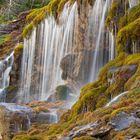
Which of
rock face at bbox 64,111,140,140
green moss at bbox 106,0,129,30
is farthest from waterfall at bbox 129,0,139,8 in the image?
rock face at bbox 64,111,140,140

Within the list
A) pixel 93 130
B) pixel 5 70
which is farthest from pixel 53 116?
pixel 5 70

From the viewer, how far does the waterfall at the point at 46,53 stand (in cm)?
2456

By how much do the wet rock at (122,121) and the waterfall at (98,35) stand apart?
37.7 feet

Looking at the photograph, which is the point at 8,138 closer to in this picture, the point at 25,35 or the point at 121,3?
the point at 121,3

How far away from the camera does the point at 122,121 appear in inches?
354

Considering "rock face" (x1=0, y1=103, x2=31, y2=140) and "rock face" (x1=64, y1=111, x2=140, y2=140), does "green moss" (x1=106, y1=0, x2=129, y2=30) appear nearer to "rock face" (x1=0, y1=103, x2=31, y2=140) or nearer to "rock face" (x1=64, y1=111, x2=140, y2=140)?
"rock face" (x1=0, y1=103, x2=31, y2=140)

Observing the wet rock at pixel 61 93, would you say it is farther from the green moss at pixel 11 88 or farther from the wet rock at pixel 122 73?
the wet rock at pixel 122 73

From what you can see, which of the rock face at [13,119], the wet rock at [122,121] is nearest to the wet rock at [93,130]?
the wet rock at [122,121]

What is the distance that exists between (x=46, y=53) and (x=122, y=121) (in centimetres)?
1812

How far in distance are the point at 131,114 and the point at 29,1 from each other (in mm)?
38259

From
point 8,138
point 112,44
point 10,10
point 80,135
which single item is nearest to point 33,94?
point 112,44

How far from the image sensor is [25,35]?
29.2 metres

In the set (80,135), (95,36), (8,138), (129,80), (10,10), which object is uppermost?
(10,10)

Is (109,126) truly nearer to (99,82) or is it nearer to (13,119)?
(99,82)
